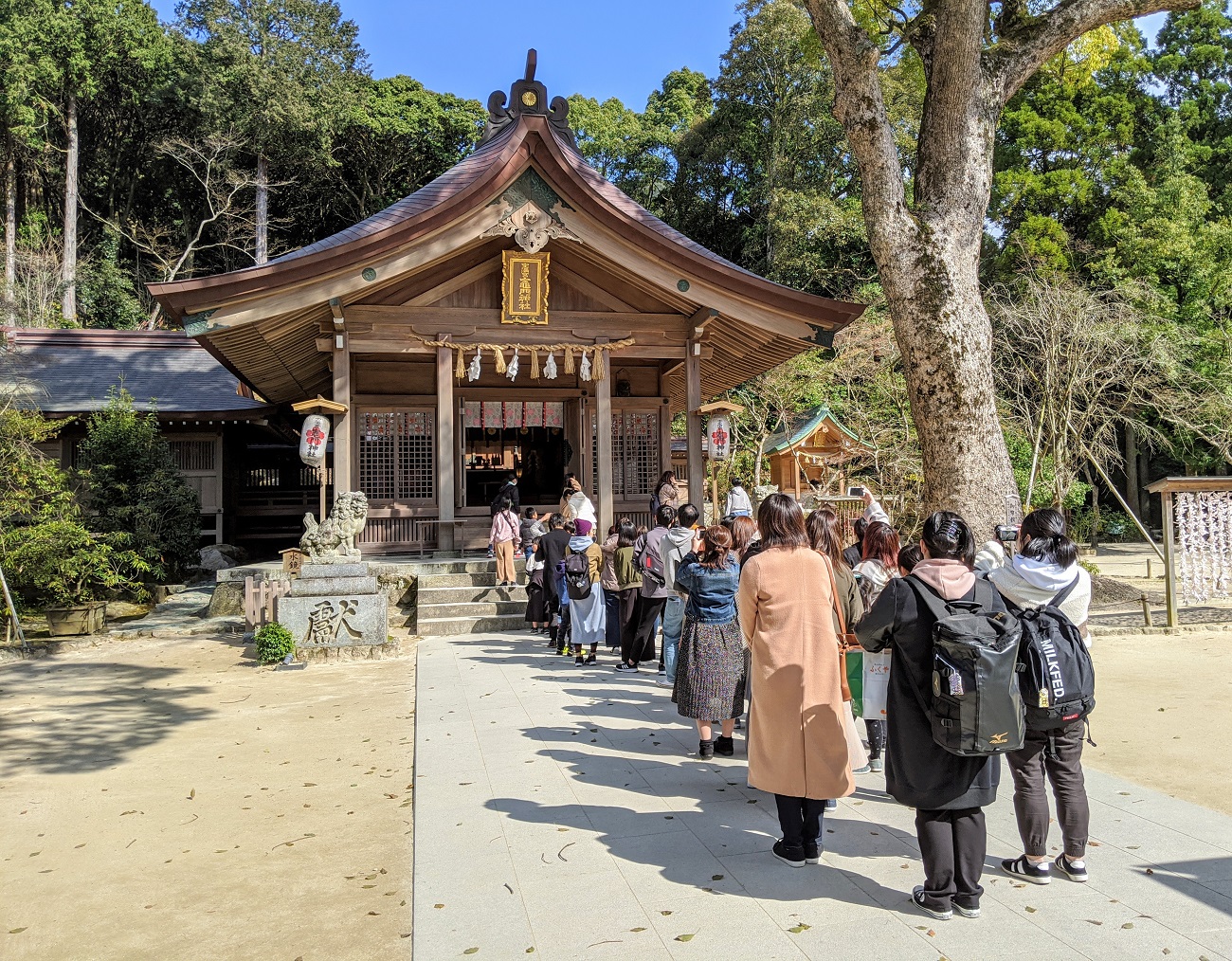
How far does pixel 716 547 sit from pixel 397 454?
10.5 metres

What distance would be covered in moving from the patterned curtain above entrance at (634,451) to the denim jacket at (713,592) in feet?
32.7

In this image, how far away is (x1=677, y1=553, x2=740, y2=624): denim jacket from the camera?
5094 mm

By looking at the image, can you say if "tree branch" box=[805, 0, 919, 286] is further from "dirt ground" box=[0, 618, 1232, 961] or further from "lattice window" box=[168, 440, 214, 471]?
"lattice window" box=[168, 440, 214, 471]

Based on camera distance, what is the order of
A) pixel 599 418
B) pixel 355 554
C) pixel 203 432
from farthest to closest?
pixel 203 432
pixel 599 418
pixel 355 554

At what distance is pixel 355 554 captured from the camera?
32.3 feet

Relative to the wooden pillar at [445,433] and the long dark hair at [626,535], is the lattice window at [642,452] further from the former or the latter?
the long dark hair at [626,535]

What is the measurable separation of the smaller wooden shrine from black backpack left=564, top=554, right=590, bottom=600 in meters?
9.86

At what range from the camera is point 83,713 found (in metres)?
7.48

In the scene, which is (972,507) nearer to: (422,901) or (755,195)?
(422,901)

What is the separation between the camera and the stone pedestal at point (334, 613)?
9414 millimetres

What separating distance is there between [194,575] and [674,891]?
15858 millimetres

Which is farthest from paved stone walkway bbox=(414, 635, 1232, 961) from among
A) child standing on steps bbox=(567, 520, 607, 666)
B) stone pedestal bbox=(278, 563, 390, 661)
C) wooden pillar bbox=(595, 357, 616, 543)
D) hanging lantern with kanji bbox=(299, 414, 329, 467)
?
wooden pillar bbox=(595, 357, 616, 543)

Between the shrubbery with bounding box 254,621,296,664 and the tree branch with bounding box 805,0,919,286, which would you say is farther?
the shrubbery with bounding box 254,621,296,664

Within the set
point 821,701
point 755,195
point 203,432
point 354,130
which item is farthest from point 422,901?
point 354,130
